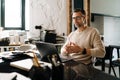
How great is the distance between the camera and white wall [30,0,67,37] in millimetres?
4199

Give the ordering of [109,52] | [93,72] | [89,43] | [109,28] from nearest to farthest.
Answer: [93,72] → [89,43] → [109,52] → [109,28]

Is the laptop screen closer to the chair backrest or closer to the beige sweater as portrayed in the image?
the beige sweater

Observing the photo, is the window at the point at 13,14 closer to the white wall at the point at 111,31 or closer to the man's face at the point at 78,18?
the white wall at the point at 111,31

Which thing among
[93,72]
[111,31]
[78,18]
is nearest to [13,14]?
[111,31]

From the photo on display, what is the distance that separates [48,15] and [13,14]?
769 mm

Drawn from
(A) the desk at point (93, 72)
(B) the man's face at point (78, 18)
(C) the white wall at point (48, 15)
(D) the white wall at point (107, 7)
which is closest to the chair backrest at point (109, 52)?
(D) the white wall at point (107, 7)

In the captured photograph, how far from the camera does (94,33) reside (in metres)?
2.14

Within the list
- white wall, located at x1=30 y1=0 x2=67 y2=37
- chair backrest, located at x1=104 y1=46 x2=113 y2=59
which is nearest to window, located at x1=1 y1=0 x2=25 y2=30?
white wall, located at x1=30 y1=0 x2=67 y2=37

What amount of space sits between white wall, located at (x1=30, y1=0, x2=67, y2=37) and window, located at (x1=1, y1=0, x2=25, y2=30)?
1.03 ft

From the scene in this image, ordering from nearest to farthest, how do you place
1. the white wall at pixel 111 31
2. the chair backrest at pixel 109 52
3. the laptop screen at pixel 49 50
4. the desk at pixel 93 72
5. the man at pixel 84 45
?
the desk at pixel 93 72 < the laptop screen at pixel 49 50 < the man at pixel 84 45 < the chair backrest at pixel 109 52 < the white wall at pixel 111 31

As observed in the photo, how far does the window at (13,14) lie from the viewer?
415 cm

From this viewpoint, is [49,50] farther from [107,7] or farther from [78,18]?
[107,7]

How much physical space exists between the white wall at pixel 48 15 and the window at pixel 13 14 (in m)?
0.31

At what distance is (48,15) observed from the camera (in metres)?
4.30
